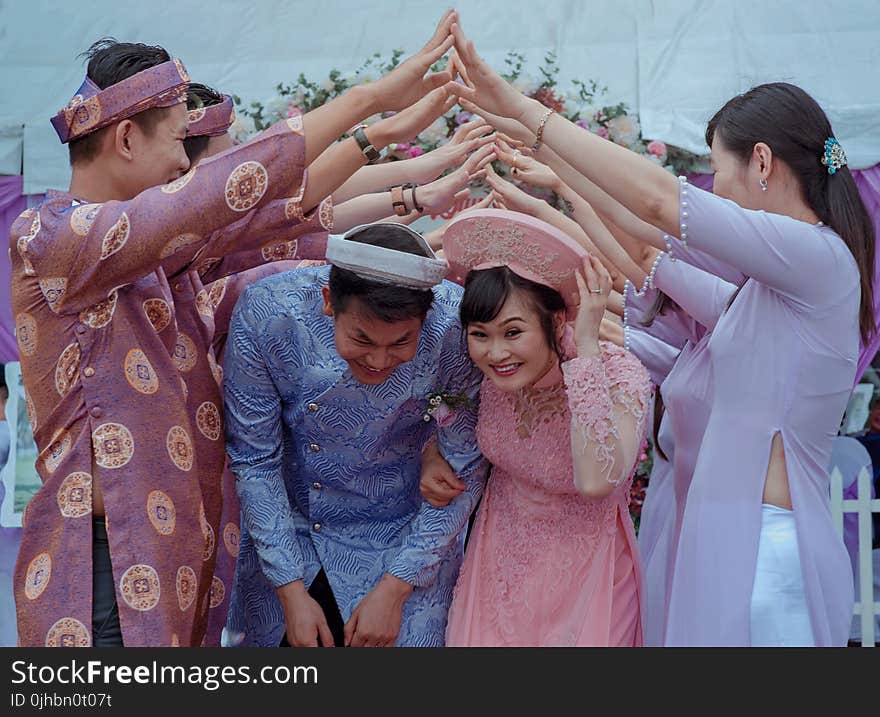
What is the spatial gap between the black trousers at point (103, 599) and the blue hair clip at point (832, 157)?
203 centimetres

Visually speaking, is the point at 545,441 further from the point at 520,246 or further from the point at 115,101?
the point at 115,101

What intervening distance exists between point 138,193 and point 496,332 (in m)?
0.97

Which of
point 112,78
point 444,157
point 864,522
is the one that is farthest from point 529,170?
point 864,522

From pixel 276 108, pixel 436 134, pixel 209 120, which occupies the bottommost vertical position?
pixel 209 120

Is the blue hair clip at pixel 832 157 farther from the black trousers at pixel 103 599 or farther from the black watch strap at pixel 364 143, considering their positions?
the black trousers at pixel 103 599

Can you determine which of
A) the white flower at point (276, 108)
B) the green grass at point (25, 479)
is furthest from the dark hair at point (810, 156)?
the green grass at point (25, 479)

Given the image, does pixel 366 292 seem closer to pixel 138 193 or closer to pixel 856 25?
pixel 138 193

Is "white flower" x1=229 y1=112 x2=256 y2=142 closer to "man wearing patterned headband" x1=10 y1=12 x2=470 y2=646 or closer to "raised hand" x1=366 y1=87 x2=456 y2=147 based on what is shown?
"raised hand" x1=366 y1=87 x2=456 y2=147

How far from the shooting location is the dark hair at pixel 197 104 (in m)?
3.58

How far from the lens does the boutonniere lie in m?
3.21

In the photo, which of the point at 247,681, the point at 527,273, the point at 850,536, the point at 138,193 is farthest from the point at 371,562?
the point at 850,536

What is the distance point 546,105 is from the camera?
565 cm

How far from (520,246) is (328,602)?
1.11 m
